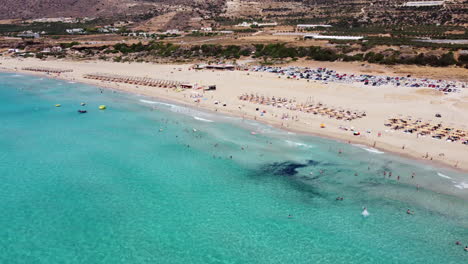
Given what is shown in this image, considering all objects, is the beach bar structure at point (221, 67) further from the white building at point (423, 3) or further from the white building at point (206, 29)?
the white building at point (423, 3)

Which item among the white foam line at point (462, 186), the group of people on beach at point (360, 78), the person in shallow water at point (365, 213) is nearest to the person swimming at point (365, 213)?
the person in shallow water at point (365, 213)

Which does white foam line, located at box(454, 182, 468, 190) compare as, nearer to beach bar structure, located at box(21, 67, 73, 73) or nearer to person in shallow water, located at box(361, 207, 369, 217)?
person in shallow water, located at box(361, 207, 369, 217)

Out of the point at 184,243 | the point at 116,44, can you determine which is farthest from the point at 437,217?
the point at 116,44

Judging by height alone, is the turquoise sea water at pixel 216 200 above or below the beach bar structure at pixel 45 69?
below

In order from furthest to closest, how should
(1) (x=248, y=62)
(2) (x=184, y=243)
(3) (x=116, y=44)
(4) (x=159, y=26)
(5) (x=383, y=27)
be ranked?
1. (4) (x=159, y=26)
2. (5) (x=383, y=27)
3. (3) (x=116, y=44)
4. (1) (x=248, y=62)
5. (2) (x=184, y=243)

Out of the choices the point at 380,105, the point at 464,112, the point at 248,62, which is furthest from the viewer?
the point at 248,62

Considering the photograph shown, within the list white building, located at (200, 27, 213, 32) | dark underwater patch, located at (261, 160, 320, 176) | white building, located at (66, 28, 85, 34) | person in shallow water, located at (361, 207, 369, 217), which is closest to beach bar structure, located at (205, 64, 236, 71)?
dark underwater patch, located at (261, 160, 320, 176)

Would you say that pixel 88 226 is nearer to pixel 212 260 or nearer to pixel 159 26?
pixel 212 260
